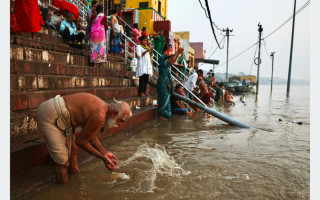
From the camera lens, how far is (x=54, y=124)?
2.26 m

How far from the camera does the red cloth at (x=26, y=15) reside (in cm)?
416

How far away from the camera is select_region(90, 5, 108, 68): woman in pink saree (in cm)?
539

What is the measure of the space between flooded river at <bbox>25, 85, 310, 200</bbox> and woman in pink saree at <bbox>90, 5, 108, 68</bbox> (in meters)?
2.30

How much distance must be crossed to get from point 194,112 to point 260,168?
519 cm

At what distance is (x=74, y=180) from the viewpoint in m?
2.49

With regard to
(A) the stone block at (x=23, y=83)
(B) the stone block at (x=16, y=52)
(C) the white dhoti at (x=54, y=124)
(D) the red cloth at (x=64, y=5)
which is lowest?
(C) the white dhoti at (x=54, y=124)

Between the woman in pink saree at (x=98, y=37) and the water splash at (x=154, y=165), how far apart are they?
2832mm

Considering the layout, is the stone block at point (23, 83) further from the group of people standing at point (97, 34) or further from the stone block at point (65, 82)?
the group of people standing at point (97, 34)

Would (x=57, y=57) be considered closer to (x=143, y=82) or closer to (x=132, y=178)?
(x=143, y=82)

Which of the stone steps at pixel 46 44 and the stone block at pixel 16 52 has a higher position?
the stone steps at pixel 46 44

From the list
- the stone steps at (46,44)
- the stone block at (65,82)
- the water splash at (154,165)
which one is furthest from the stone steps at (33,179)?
the stone steps at (46,44)

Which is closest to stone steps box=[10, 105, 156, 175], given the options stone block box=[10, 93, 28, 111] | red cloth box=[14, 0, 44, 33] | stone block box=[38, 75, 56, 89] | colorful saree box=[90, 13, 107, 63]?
stone block box=[10, 93, 28, 111]

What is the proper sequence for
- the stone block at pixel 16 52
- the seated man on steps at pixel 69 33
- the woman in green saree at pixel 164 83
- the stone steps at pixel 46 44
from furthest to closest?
1. the woman in green saree at pixel 164 83
2. the seated man on steps at pixel 69 33
3. the stone steps at pixel 46 44
4. the stone block at pixel 16 52

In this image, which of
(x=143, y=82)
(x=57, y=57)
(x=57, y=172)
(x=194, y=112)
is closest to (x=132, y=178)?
(x=57, y=172)
